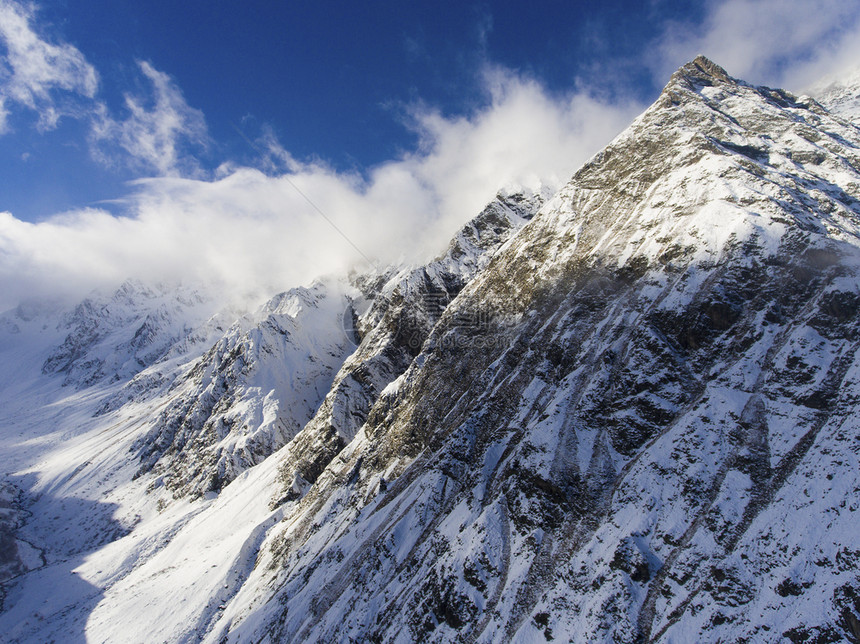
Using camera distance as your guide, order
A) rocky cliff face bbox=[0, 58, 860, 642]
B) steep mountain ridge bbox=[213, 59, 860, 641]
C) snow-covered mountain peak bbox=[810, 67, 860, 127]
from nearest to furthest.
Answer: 1. steep mountain ridge bbox=[213, 59, 860, 641]
2. rocky cliff face bbox=[0, 58, 860, 642]
3. snow-covered mountain peak bbox=[810, 67, 860, 127]

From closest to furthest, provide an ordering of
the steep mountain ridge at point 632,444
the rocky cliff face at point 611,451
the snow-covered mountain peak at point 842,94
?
the steep mountain ridge at point 632,444
the rocky cliff face at point 611,451
the snow-covered mountain peak at point 842,94

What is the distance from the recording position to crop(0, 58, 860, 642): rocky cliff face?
106 feet

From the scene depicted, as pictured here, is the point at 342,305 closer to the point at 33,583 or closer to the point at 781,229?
the point at 33,583

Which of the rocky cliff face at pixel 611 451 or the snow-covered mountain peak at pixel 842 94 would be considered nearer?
the rocky cliff face at pixel 611 451

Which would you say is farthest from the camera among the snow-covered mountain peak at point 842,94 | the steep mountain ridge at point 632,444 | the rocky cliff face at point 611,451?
the snow-covered mountain peak at point 842,94

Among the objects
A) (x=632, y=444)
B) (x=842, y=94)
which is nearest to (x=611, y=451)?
(x=632, y=444)

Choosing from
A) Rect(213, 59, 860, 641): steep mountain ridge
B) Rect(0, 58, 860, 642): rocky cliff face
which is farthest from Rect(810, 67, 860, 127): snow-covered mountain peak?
Rect(213, 59, 860, 641): steep mountain ridge

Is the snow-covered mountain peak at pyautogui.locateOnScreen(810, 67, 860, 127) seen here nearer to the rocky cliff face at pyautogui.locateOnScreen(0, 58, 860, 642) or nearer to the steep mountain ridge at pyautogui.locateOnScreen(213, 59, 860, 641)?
the rocky cliff face at pyautogui.locateOnScreen(0, 58, 860, 642)

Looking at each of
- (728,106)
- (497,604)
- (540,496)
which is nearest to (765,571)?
(540,496)

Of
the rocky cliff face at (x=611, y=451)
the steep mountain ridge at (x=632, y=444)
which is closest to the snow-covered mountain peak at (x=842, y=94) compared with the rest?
the rocky cliff face at (x=611, y=451)

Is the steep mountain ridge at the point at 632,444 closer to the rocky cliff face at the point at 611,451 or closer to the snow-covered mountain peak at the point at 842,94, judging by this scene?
the rocky cliff face at the point at 611,451

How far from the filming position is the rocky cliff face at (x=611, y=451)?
3231cm

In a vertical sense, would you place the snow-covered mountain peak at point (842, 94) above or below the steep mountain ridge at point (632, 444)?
above

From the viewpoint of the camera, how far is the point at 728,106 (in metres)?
93.0
